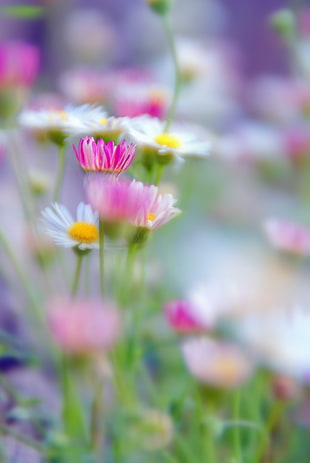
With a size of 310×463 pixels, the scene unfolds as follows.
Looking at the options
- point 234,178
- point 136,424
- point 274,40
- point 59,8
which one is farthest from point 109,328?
point 274,40

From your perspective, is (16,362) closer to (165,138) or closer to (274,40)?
(165,138)

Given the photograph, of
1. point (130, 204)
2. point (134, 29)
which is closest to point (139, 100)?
point (130, 204)

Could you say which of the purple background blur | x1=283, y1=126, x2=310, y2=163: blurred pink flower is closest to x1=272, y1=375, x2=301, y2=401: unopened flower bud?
x1=283, y1=126, x2=310, y2=163: blurred pink flower

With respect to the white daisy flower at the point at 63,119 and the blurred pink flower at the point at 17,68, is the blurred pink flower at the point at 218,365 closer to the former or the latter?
the white daisy flower at the point at 63,119

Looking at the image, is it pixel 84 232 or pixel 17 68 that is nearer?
pixel 84 232

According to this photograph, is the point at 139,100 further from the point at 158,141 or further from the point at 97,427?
the point at 97,427

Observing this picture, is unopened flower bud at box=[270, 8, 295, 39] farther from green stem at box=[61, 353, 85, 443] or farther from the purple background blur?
the purple background blur

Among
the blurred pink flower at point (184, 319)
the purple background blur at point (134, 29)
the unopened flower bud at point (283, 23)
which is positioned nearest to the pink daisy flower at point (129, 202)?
the blurred pink flower at point (184, 319)
